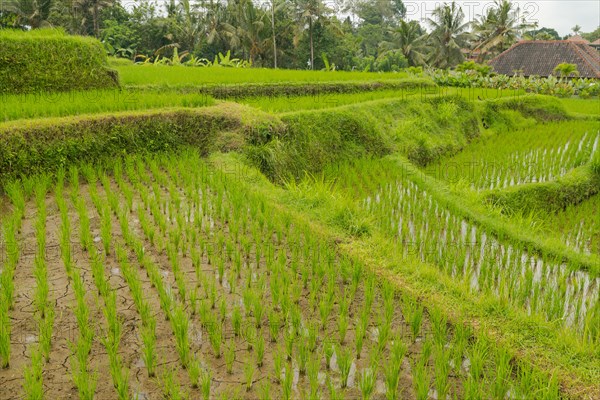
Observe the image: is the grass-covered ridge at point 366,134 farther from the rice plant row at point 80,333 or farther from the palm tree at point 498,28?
the palm tree at point 498,28

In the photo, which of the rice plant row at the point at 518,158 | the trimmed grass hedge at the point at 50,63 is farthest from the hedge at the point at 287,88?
the rice plant row at the point at 518,158

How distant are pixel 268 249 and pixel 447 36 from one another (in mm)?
24172

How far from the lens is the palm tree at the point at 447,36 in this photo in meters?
24.6

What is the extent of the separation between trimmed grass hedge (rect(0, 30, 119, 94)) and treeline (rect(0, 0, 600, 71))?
14.7 m

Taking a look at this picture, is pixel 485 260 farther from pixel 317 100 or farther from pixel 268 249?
pixel 317 100

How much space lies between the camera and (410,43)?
2497cm

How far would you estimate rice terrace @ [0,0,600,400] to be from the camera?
2.41 metres

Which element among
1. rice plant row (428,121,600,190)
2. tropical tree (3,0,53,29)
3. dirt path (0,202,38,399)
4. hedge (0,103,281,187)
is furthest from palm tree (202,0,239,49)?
dirt path (0,202,38,399)

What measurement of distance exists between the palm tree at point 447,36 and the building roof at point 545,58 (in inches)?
87.2

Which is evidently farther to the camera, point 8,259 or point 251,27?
point 251,27

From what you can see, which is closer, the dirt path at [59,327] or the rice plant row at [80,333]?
the rice plant row at [80,333]

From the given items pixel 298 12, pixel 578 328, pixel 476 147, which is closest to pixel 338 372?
pixel 578 328

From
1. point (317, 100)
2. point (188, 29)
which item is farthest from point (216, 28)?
point (317, 100)

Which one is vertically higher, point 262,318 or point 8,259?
point 8,259
